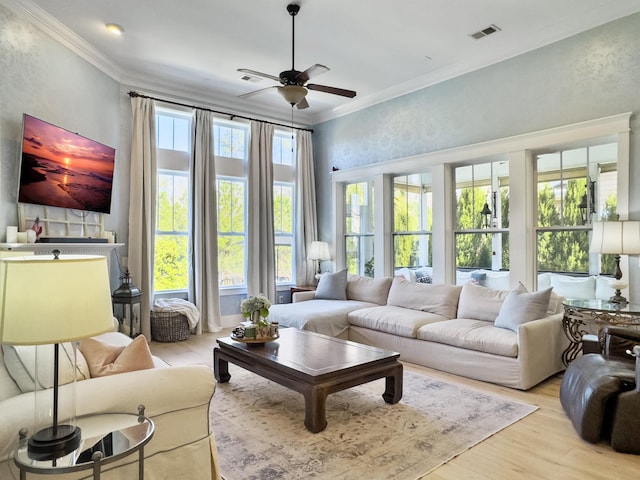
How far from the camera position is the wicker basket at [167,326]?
556cm

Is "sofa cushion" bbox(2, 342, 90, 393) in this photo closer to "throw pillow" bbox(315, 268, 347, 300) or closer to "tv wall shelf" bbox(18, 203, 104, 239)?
"tv wall shelf" bbox(18, 203, 104, 239)

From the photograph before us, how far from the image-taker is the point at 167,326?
5.56 metres

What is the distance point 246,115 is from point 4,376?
5.50 m

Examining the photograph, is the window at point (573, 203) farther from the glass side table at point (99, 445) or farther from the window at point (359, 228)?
the glass side table at point (99, 445)

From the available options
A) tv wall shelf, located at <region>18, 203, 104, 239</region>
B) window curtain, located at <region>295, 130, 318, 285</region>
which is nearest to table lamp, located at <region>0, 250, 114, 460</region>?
tv wall shelf, located at <region>18, 203, 104, 239</region>

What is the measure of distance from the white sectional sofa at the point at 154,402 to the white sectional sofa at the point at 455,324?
2.70 m

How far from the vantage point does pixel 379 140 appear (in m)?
6.46

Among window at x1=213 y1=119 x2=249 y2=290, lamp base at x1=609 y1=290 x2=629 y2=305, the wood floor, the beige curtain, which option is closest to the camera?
the wood floor

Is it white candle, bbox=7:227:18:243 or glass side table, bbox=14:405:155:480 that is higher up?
white candle, bbox=7:227:18:243

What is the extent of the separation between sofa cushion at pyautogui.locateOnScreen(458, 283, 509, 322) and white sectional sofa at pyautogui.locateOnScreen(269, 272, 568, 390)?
1cm

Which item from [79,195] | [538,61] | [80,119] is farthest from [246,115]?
[538,61]

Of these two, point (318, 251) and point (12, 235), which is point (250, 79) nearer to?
point (318, 251)

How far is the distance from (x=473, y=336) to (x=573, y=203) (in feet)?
6.22

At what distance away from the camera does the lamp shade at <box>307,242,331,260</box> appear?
23.0 feet
